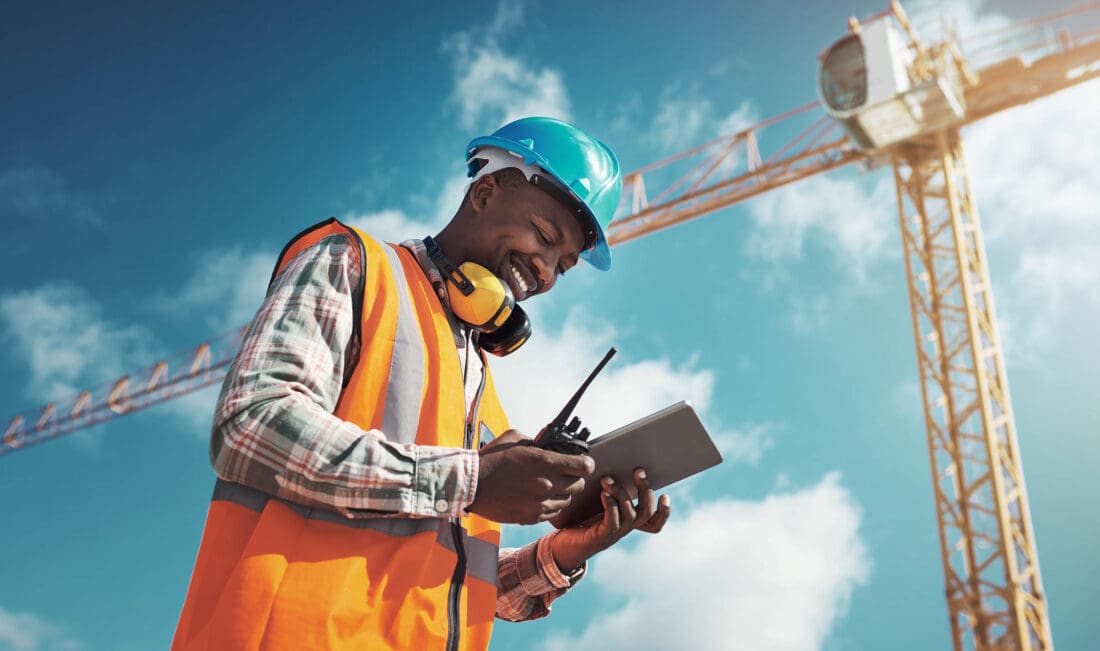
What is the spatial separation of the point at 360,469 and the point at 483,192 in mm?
1076

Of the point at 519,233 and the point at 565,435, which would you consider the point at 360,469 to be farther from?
the point at 519,233

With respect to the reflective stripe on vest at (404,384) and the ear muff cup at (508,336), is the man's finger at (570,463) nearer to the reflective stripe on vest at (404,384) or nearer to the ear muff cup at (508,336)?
the reflective stripe on vest at (404,384)

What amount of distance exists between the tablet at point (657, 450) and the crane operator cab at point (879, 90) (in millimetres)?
17778

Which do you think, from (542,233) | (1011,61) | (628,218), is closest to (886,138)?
(1011,61)

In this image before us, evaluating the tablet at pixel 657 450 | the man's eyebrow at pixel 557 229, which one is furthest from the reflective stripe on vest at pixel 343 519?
the man's eyebrow at pixel 557 229

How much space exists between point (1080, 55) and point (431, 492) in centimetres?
2544

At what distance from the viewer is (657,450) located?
91.3 inches

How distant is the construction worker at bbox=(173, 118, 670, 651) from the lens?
1689 millimetres

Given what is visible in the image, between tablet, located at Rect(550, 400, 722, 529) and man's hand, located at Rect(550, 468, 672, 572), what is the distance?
2cm

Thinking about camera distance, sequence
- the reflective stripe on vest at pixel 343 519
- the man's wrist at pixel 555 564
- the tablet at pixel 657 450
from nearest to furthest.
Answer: the reflective stripe on vest at pixel 343 519 → the tablet at pixel 657 450 → the man's wrist at pixel 555 564

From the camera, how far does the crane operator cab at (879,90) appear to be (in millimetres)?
18812

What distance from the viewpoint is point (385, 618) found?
68.7 inches

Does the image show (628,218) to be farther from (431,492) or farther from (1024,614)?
(431,492)

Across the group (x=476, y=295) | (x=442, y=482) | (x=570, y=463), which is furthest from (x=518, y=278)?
(x=442, y=482)
